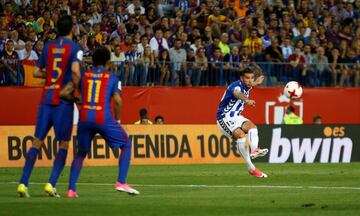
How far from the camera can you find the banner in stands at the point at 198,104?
30656 millimetres

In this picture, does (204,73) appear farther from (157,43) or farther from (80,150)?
(80,150)

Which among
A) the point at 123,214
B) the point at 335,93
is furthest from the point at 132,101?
the point at 123,214

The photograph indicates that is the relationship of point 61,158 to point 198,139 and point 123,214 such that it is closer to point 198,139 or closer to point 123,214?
point 123,214

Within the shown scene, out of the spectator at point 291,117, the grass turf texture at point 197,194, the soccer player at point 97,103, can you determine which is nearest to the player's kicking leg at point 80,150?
the soccer player at point 97,103

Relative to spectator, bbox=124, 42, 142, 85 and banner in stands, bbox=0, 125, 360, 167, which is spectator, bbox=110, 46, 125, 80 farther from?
banner in stands, bbox=0, 125, 360, 167

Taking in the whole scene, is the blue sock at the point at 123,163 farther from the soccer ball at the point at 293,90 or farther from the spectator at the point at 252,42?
the spectator at the point at 252,42

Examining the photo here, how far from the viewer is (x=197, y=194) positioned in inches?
662

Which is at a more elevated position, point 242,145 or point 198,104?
point 242,145

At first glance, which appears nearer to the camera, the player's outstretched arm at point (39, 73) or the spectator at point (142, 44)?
the player's outstretched arm at point (39, 73)

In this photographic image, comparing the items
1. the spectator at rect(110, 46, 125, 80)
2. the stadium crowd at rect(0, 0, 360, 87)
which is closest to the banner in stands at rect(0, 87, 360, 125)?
the stadium crowd at rect(0, 0, 360, 87)

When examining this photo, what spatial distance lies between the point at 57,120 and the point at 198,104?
1778 centimetres

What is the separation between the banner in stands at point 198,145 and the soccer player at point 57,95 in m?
10.5

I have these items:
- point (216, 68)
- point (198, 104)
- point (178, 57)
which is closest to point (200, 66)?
point (216, 68)

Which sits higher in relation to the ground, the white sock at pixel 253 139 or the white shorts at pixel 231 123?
the white shorts at pixel 231 123
